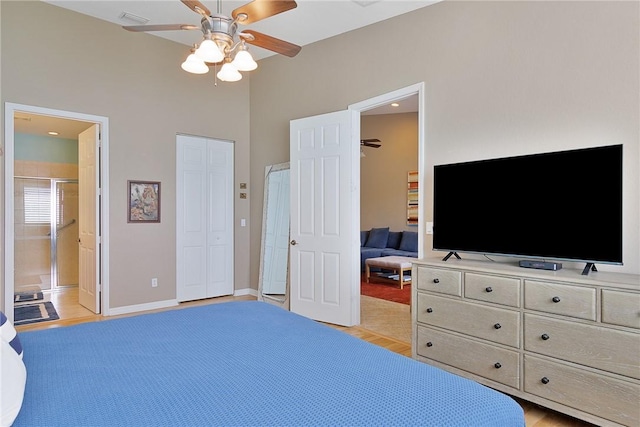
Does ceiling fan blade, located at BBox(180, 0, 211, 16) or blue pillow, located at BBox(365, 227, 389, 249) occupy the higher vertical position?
ceiling fan blade, located at BBox(180, 0, 211, 16)

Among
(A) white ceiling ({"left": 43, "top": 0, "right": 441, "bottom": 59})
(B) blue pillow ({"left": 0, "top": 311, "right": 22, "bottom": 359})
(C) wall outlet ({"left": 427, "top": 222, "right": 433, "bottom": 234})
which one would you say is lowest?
(B) blue pillow ({"left": 0, "top": 311, "right": 22, "bottom": 359})

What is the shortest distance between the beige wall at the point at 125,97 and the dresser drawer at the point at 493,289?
3735mm

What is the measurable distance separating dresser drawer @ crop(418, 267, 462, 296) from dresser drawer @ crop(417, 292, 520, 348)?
0.20ft

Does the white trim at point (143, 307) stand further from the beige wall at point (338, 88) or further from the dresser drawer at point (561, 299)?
the dresser drawer at point (561, 299)

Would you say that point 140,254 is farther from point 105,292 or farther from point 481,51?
point 481,51

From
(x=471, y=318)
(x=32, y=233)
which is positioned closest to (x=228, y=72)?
(x=471, y=318)

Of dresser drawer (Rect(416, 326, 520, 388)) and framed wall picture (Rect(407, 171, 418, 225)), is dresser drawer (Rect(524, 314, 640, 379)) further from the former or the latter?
framed wall picture (Rect(407, 171, 418, 225))

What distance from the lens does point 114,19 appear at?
14.3 ft

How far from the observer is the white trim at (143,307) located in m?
4.55

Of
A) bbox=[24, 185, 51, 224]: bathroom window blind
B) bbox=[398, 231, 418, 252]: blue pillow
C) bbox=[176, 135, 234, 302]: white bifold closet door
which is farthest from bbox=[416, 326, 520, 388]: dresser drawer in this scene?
bbox=[24, 185, 51, 224]: bathroom window blind

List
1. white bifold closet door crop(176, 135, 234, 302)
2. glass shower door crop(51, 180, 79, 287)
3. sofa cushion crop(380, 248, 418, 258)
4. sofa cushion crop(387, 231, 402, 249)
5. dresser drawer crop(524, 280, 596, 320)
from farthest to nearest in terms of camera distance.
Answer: sofa cushion crop(387, 231, 402, 249) → sofa cushion crop(380, 248, 418, 258) → glass shower door crop(51, 180, 79, 287) → white bifold closet door crop(176, 135, 234, 302) → dresser drawer crop(524, 280, 596, 320)

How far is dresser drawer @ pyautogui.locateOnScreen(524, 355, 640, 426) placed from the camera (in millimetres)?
2018

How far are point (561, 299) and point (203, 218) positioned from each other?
430 centimetres

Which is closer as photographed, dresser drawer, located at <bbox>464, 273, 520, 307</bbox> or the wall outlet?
dresser drawer, located at <bbox>464, 273, 520, 307</bbox>
